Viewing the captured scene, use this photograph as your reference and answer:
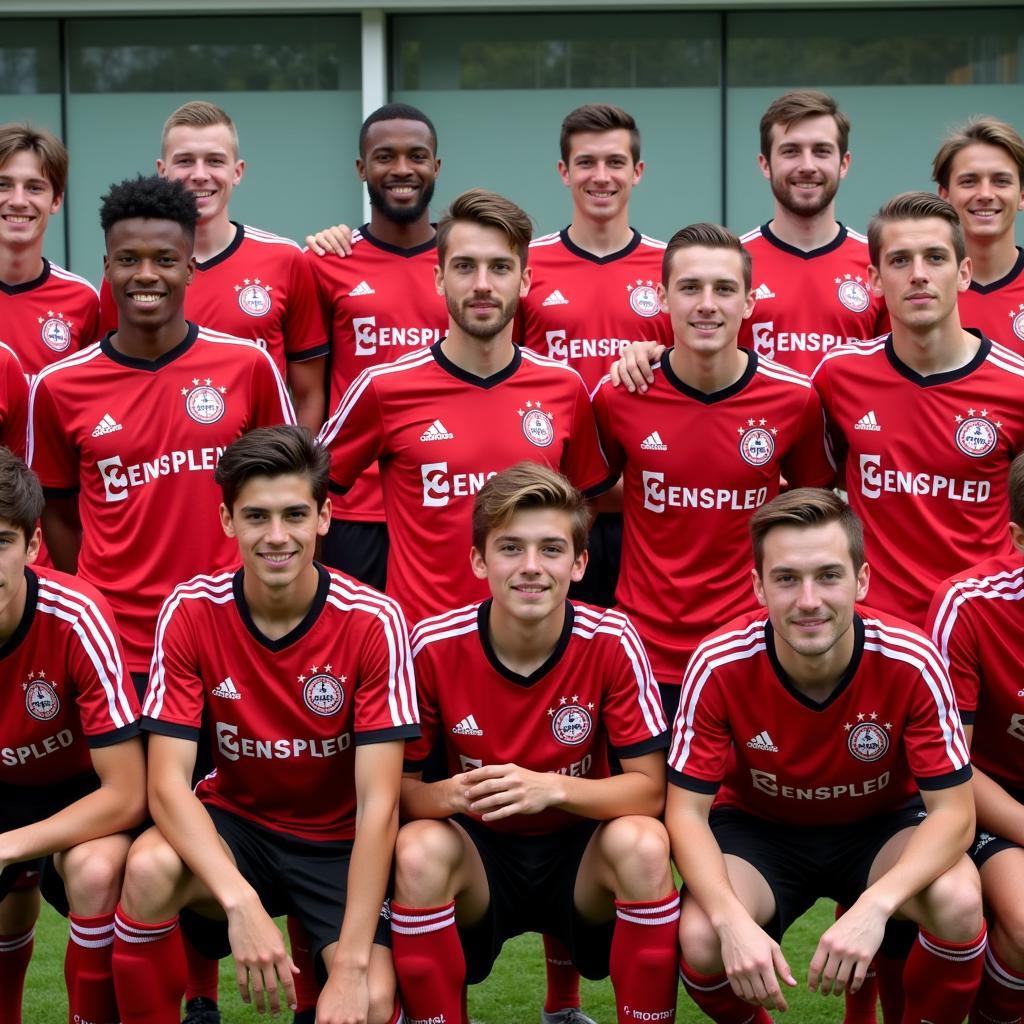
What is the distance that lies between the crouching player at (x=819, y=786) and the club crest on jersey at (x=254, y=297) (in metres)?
1.97

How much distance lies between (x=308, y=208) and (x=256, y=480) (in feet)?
22.7

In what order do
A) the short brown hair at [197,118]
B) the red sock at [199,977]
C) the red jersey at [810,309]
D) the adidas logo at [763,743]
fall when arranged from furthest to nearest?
the short brown hair at [197,118] < the red jersey at [810,309] < the red sock at [199,977] < the adidas logo at [763,743]

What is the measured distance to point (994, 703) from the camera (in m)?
3.94

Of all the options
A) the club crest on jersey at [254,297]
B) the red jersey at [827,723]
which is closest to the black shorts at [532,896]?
the red jersey at [827,723]

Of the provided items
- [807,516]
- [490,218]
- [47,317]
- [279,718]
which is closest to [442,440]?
[490,218]

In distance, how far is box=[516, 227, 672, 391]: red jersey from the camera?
5.02 metres

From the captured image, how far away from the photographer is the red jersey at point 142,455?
431 cm

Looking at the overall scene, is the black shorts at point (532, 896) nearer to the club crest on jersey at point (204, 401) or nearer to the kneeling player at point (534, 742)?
the kneeling player at point (534, 742)

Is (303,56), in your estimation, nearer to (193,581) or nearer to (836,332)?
(836,332)

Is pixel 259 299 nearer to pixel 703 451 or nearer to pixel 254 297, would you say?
pixel 254 297

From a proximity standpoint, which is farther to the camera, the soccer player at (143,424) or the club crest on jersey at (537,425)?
the club crest on jersey at (537,425)

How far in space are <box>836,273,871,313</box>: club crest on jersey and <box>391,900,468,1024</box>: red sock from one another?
242 centimetres

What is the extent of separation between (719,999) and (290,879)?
1078 millimetres

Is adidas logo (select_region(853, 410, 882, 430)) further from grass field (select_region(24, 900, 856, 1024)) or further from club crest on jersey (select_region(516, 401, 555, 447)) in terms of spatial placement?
grass field (select_region(24, 900, 856, 1024))
